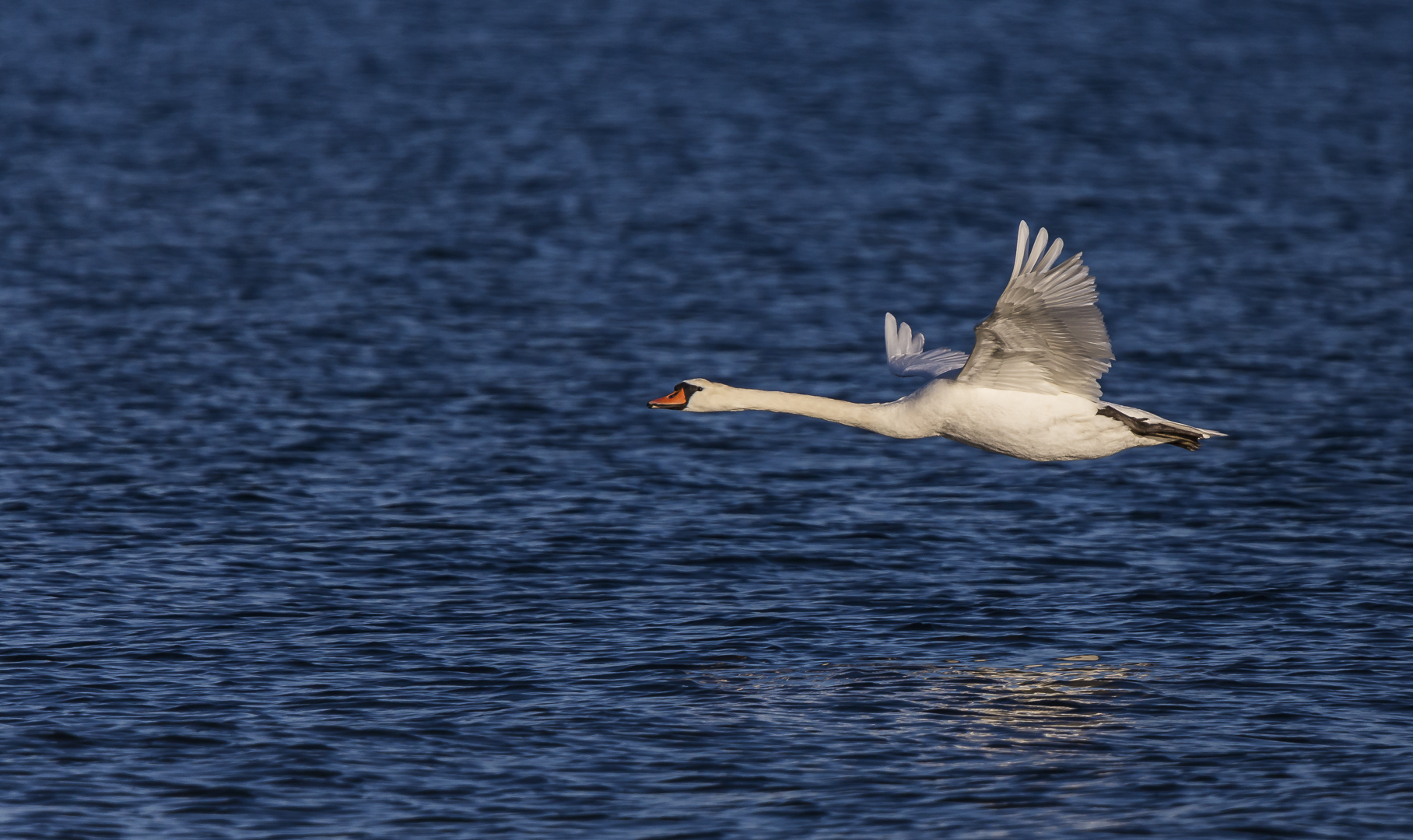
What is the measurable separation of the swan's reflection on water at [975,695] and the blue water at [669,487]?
0.06 meters

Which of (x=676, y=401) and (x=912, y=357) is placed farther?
(x=912, y=357)

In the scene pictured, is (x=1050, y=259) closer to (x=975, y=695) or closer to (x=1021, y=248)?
(x=1021, y=248)

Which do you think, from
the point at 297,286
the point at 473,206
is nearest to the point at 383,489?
the point at 297,286

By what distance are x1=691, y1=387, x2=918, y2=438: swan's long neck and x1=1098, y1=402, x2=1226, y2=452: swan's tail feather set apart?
58.2 inches

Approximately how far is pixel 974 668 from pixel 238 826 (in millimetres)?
5926

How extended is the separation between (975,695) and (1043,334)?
114 inches

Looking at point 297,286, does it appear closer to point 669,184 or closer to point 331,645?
point 669,184

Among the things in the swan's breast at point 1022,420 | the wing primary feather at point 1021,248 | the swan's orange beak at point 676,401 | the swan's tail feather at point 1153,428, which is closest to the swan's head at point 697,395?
the swan's orange beak at point 676,401

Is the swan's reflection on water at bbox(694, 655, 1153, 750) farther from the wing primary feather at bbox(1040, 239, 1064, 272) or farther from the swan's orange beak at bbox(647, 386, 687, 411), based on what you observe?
the wing primary feather at bbox(1040, 239, 1064, 272)

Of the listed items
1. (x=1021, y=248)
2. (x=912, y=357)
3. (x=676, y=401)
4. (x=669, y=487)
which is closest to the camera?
(x=1021, y=248)

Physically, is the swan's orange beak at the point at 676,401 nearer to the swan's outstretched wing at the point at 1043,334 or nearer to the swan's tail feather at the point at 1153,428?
the swan's outstretched wing at the point at 1043,334

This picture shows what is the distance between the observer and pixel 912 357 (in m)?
16.9

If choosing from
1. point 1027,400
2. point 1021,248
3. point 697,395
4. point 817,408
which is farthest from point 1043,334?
point 697,395

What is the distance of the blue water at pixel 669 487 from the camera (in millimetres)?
13625
